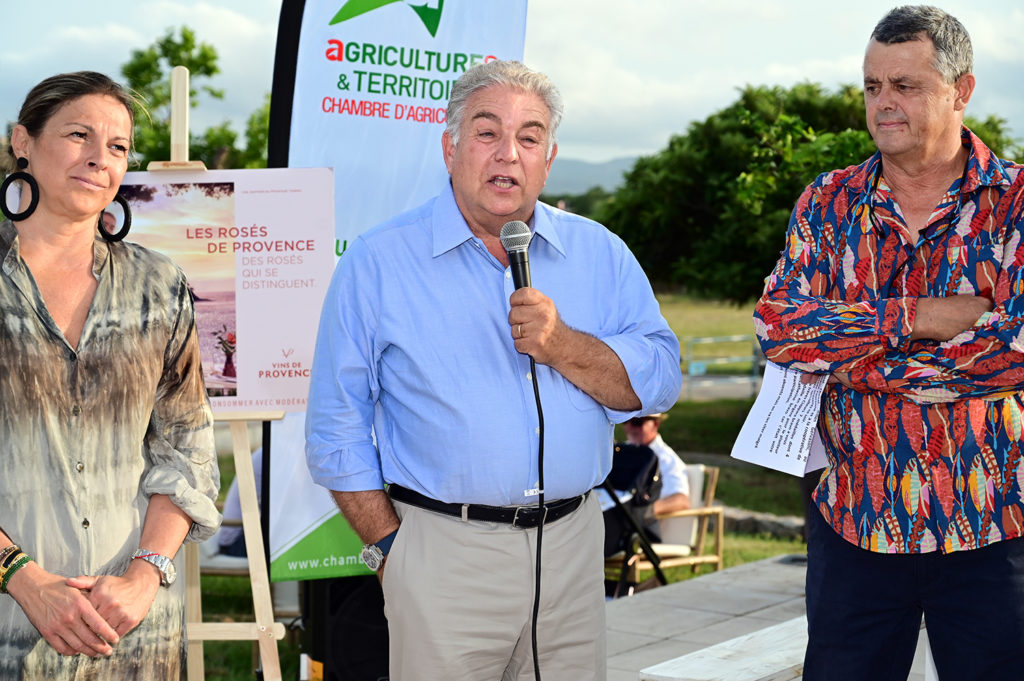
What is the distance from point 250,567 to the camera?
354cm

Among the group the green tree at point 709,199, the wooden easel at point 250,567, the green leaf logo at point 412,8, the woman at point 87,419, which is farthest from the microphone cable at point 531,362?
the green tree at point 709,199

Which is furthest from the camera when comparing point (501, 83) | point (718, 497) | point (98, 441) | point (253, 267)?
point (718, 497)

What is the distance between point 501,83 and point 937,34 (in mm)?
972

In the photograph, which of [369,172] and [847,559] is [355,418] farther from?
[369,172]

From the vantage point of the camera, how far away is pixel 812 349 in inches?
94.9

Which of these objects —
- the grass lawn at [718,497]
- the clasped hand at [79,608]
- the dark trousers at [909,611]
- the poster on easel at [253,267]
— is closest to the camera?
the clasped hand at [79,608]

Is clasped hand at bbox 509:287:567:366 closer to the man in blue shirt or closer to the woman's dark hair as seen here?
the man in blue shirt

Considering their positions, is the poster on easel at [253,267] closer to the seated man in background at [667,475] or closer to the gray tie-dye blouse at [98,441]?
the gray tie-dye blouse at [98,441]

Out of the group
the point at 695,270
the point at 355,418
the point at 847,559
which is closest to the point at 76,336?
the point at 355,418

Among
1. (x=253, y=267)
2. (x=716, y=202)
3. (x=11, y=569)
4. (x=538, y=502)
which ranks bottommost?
(x=11, y=569)

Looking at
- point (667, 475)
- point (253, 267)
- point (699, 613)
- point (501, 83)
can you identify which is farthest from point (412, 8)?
point (667, 475)

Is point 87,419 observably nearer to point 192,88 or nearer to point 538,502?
point 538,502

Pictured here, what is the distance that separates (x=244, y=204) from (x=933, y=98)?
231 cm

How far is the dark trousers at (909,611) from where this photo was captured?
2.26 meters
